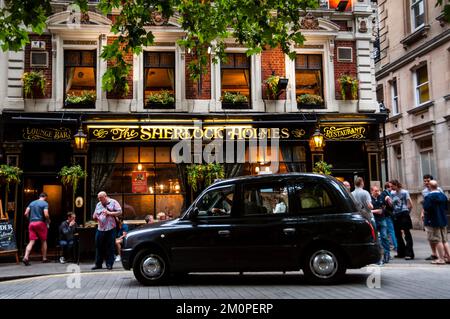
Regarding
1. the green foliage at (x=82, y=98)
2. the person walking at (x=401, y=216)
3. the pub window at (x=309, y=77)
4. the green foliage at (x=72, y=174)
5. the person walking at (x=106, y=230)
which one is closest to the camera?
the person walking at (x=106, y=230)

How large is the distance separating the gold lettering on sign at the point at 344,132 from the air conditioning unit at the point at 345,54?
2663 millimetres

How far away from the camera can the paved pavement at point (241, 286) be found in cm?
735

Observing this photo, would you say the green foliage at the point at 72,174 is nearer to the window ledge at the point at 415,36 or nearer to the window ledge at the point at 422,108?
the window ledge at the point at 422,108

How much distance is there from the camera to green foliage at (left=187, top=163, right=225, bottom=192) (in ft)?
50.4

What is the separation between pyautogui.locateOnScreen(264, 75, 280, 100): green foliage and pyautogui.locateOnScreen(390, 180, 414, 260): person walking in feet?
18.9

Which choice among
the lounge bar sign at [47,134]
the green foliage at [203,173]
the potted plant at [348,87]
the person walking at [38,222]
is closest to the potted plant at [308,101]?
the potted plant at [348,87]

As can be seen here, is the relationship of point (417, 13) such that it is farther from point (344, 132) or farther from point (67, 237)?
point (67, 237)

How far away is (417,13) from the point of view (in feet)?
80.2

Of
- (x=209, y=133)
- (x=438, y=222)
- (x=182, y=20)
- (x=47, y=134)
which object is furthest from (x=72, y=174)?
(x=438, y=222)

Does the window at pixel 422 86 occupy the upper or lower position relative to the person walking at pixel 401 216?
upper

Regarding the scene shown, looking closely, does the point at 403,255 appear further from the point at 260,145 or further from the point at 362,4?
the point at 362,4

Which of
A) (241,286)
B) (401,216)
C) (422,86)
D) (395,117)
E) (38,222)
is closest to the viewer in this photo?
(241,286)

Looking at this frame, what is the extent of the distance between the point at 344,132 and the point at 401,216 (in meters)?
5.35
